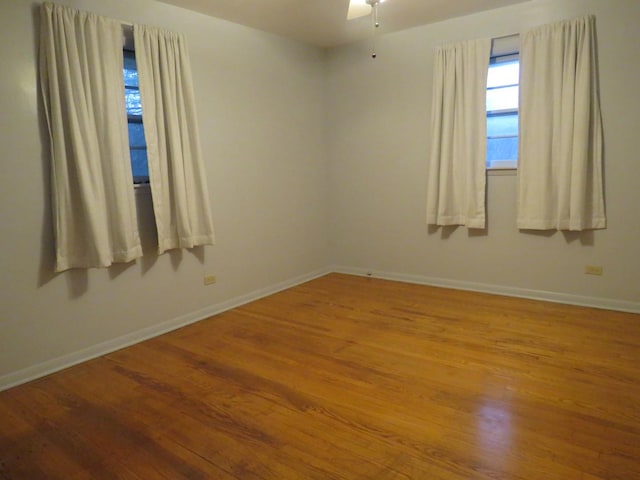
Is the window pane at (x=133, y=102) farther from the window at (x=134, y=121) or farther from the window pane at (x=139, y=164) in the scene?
the window pane at (x=139, y=164)

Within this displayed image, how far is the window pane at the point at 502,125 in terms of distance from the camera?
376 cm

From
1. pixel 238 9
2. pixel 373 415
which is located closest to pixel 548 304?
pixel 373 415

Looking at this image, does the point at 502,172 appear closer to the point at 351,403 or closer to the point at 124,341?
the point at 351,403

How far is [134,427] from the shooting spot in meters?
2.05

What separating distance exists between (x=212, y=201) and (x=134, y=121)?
0.87m

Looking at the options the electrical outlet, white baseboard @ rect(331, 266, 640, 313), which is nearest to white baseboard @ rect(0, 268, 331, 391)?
white baseboard @ rect(331, 266, 640, 313)

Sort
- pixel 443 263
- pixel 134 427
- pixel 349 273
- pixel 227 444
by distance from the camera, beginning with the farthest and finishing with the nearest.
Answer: pixel 349 273 → pixel 443 263 → pixel 134 427 → pixel 227 444

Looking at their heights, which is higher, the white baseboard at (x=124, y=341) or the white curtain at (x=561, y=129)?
the white curtain at (x=561, y=129)

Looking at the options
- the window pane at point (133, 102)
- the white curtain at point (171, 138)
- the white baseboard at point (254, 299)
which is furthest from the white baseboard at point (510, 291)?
the window pane at point (133, 102)

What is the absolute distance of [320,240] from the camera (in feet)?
16.1

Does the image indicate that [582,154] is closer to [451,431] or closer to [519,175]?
[519,175]

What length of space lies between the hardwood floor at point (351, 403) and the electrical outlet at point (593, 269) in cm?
32

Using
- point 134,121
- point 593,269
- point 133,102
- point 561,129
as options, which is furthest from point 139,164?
point 593,269

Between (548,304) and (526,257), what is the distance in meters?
0.45
